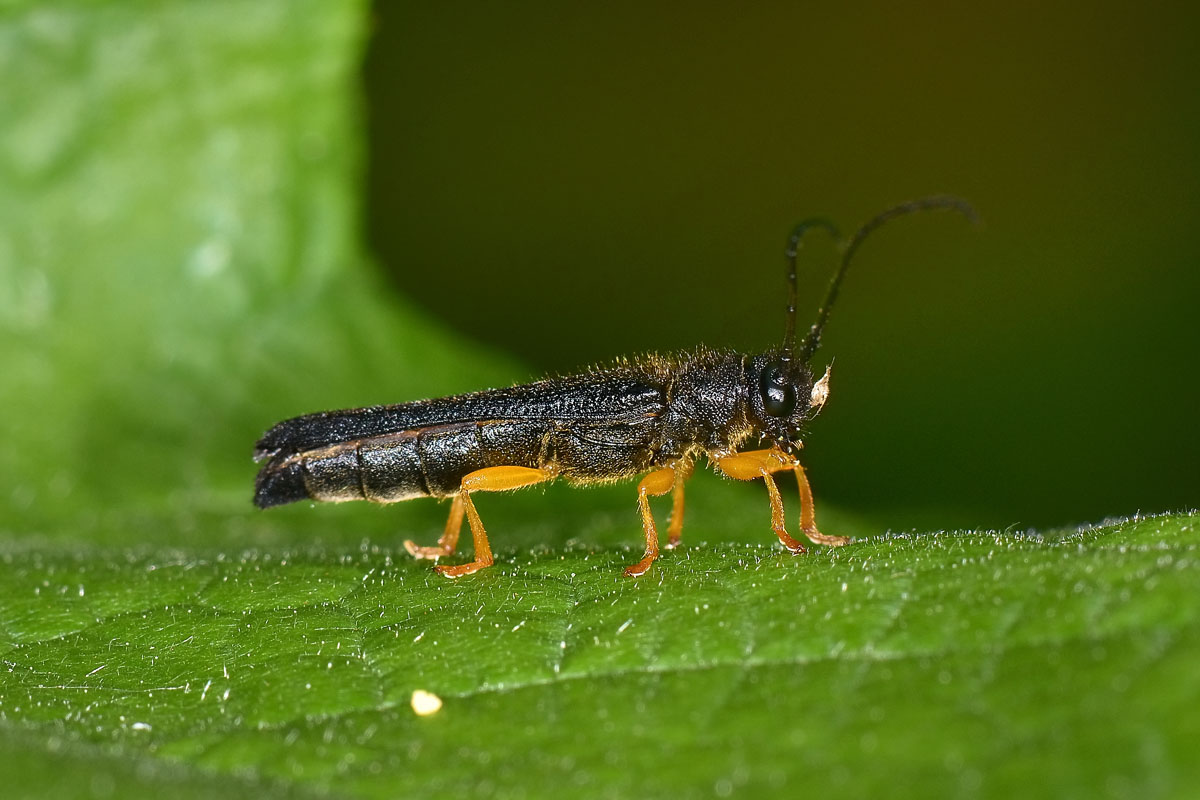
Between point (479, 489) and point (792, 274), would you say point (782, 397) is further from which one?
point (479, 489)

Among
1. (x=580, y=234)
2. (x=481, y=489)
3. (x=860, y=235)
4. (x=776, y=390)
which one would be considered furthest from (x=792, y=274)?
(x=580, y=234)

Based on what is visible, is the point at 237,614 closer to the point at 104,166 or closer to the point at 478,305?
the point at 104,166

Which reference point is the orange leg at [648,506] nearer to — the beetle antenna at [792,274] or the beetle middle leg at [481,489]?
the beetle middle leg at [481,489]

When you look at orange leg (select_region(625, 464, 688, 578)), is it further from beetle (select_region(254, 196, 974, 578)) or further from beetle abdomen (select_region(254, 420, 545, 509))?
beetle abdomen (select_region(254, 420, 545, 509))

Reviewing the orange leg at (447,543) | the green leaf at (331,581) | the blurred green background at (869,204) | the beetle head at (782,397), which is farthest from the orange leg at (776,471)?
the blurred green background at (869,204)

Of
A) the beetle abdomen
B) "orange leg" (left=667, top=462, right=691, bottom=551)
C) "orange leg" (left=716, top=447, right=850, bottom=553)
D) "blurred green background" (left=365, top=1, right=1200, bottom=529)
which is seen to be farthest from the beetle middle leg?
"blurred green background" (left=365, top=1, right=1200, bottom=529)

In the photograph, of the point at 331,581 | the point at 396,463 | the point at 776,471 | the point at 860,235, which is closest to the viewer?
the point at 331,581
